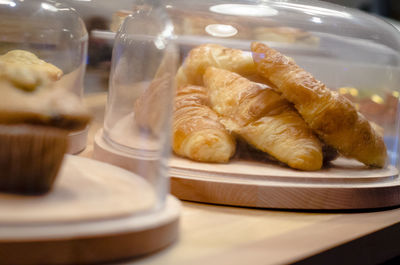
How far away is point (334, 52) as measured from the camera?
1.17 m

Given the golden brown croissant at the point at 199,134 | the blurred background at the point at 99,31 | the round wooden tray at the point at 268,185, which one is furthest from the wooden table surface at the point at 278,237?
the blurred background at the point at 99,31

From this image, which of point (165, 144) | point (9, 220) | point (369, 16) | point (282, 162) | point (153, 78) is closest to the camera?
point (9, 220)

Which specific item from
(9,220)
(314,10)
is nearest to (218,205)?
(9,220)

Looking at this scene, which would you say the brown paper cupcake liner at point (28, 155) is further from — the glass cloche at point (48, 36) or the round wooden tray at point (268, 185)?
the glass cloche at point (48, 36)

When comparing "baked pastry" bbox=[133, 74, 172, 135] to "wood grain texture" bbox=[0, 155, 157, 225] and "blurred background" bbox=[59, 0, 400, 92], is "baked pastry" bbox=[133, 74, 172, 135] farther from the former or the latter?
"blurred background" bbox=[59, 0, 400, 92]

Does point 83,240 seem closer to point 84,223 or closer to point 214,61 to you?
point 84,223

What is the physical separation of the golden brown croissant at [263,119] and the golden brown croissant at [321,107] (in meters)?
0.03

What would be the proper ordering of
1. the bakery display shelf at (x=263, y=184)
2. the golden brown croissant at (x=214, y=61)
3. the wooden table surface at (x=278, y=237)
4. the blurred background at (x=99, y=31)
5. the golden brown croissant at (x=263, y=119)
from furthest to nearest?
1. the blurred background at (x=99, y=31)
2. the golden brown croissant at (x=214, y=61)
3. the golden brown croissant at (x=263, y=119)
4. the bakery display shelf at (x=263, y=184)
5. the wooden table surface at (x=278, y=237)

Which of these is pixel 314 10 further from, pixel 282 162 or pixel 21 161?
pixel 21 161

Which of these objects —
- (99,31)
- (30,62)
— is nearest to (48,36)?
(30,62)

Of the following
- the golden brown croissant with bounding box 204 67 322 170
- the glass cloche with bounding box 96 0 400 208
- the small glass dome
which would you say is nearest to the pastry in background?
the glass cloche with bounding box 96 0 400 208

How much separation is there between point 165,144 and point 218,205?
234 mm

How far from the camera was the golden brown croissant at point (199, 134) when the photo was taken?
95cm

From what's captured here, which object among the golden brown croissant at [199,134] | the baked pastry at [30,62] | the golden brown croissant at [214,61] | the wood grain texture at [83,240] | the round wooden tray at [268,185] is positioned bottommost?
the round wooden tray at [268,185]
